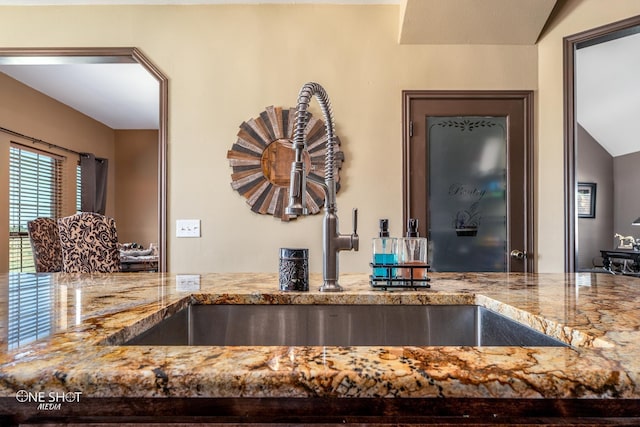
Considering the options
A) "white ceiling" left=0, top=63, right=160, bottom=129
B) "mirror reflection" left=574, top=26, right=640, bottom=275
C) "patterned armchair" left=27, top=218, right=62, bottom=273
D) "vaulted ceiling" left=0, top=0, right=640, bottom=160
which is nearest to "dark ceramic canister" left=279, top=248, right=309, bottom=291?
"vaulted ceiling" left=0, top=0, right=640, bottom=160

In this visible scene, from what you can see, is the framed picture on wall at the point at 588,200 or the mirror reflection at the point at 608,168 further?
the framed picture on wall at the point at 588,200

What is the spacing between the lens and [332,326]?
103cm

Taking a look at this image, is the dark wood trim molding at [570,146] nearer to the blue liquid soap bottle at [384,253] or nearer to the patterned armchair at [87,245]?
the blue liquid soap bottle at [384,253]

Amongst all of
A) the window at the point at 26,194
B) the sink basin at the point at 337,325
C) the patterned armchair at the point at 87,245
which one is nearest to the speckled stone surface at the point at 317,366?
the sink basin at the point at 337,325

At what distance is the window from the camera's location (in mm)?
4500

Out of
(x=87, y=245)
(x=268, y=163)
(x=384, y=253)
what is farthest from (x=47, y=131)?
(x=384, y=253)

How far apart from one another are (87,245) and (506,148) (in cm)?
306

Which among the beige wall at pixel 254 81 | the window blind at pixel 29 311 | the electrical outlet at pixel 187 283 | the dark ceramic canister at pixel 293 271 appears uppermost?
the beige wall at pixel 254 81

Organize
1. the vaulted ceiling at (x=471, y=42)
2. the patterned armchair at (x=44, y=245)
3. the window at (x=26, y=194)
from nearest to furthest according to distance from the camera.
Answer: the vaulted ceiling at (x=471, y=42), the patterned armchair at (x=44, y=245), the window at (x=26, y=194)

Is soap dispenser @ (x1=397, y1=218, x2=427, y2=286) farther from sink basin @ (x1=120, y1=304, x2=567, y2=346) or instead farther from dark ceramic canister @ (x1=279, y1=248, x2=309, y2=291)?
dark ceramic canister @ (x1=279, y1=248, x2=309, y2=291)

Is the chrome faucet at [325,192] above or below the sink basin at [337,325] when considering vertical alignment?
above

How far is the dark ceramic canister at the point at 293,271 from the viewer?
109 cm

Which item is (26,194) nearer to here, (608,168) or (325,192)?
(325,192)

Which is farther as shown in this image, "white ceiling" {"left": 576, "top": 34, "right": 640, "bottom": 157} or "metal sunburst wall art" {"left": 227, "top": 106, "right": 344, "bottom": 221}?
"white ceiling" {"left": 576, "top": 34, "right": 640, "bottom": 157}
